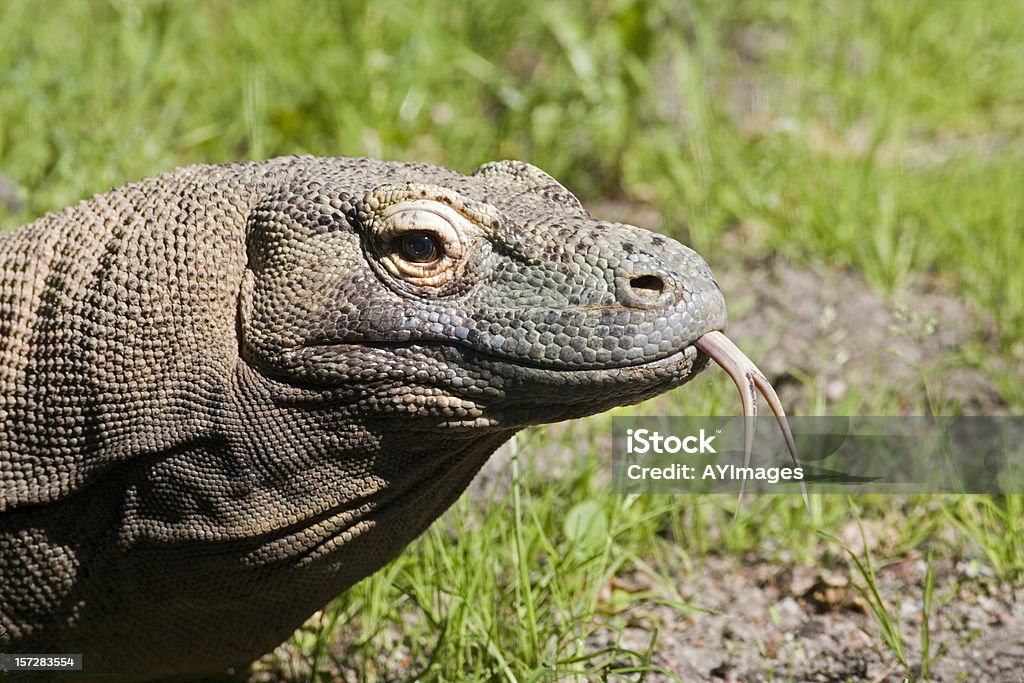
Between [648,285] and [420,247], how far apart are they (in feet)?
1.65

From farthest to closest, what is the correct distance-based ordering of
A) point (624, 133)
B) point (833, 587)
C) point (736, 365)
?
point (624, 133) < point (833, 587) < point (736, 365)

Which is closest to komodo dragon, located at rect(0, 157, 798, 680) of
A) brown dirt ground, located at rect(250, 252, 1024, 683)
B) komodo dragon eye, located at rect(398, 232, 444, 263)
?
komodo dragon eye, located at rect(398, 232, 444, 263)

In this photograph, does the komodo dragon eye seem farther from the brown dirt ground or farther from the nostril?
the brown dirt ground

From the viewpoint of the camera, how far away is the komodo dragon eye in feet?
9.55

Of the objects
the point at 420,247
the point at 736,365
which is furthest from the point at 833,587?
the point at 420,247

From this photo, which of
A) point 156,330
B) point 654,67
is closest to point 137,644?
point 156,330

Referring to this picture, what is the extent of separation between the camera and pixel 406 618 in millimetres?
4332

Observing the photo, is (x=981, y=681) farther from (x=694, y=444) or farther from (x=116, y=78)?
(x=116, y=78)

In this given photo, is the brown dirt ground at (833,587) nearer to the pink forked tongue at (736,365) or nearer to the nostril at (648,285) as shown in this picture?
the pink forked tongue at (736,365)

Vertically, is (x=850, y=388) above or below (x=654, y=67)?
below

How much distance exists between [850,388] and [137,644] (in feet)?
9.92

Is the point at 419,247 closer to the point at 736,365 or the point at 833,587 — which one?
the point at 736,365

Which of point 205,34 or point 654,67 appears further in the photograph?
point 654,67

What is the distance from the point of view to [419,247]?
115 inches
